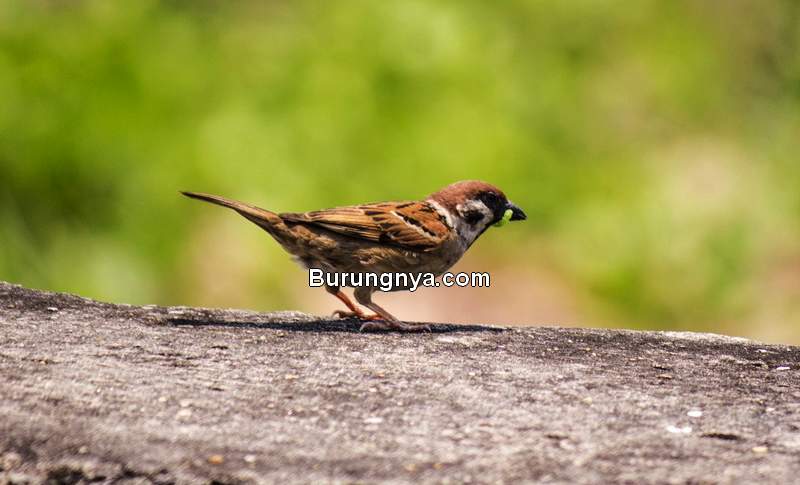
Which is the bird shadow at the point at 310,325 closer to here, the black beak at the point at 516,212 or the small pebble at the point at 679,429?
the black beak at the point at 516,212

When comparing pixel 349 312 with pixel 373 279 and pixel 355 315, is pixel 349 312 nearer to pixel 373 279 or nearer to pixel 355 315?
pixel 355 315

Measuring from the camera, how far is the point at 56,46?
7324 millimetres

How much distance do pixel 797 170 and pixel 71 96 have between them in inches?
152

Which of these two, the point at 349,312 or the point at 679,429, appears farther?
the point at 349,312

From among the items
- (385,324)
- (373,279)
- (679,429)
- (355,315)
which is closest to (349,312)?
(355,315)

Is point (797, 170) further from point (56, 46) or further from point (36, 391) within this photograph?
point (36, 391)

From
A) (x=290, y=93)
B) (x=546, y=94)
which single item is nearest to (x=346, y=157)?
(x=290, y=93)

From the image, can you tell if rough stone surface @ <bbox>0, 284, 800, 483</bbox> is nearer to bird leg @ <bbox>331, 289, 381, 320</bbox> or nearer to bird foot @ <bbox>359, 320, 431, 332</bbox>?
bird foot @ <bbox>359, 320, 431, 332</bbox>

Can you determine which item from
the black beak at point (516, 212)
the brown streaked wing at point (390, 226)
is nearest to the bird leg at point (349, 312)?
the brown streaked wing at point (390, 226)

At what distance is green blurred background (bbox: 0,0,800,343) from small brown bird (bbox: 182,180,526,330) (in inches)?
67.6

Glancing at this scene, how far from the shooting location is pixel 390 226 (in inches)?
199

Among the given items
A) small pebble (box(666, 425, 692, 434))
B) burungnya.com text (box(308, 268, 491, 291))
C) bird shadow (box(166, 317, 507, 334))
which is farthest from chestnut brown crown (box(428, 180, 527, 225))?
small pebble (box(666, 425, 692, 434))

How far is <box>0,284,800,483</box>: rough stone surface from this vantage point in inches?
120

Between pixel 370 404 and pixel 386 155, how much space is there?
389 centimetres
